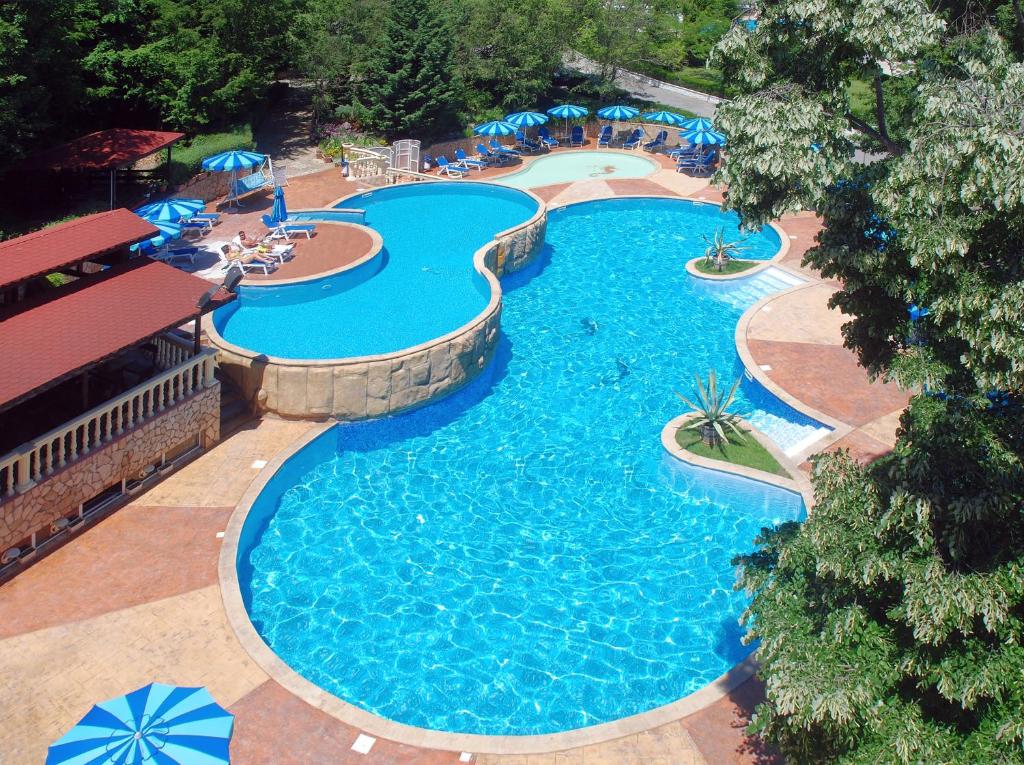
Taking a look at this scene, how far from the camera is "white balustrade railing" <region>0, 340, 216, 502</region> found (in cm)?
1578

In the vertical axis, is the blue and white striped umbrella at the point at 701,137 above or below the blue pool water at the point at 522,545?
above

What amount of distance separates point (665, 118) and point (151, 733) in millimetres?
40971

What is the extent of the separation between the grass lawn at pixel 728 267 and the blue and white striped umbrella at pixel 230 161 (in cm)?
1540

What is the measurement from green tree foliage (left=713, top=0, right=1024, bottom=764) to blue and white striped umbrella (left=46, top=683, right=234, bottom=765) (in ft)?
21.7

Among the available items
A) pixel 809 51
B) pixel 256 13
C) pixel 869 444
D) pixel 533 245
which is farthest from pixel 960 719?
pixel 256 13

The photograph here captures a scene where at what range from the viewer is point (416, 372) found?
851 inches

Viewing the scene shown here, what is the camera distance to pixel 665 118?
150 feet

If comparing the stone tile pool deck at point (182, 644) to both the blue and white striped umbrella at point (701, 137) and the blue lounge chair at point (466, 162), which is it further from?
the blue lounge chair at point (466, 162)

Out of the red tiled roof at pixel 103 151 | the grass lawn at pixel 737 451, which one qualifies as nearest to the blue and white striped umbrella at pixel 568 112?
the red tiled roof at pixel 103 151

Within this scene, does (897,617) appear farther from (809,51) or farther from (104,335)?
(104,335)

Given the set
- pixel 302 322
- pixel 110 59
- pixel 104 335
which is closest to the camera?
pixel 104 335

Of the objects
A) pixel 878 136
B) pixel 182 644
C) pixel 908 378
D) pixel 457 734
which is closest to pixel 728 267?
pixel 878 136

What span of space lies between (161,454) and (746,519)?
12.2m

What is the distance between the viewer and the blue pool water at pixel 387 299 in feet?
75.2
